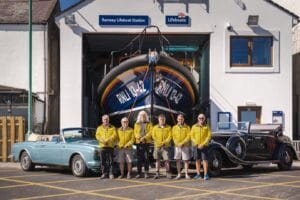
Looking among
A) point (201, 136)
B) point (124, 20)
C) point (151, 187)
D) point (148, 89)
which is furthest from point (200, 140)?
point (124, 20)

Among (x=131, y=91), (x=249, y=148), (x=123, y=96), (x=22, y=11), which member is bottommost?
(x=249, y=148)

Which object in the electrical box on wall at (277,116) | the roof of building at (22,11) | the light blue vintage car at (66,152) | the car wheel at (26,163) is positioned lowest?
the car wheel at (26,163)

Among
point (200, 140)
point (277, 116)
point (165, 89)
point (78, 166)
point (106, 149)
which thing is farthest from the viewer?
point (277, 116)

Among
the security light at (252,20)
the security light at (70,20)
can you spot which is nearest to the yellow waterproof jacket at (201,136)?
the security light at (252,20)

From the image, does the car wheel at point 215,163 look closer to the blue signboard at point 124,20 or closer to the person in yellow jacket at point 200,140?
the person in yellow jacket at point 200,140

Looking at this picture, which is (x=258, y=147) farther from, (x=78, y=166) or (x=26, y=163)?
(x=26, y=163)

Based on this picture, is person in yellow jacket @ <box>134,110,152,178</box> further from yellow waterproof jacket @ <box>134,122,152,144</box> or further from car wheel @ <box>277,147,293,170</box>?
car wheel @ <box>277,147,293,170</box>

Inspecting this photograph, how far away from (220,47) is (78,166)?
33.2 ft

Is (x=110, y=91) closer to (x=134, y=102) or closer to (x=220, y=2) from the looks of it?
(x=134, y=102)

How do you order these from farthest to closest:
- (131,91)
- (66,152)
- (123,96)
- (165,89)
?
(123,96), (131,91), (165,89), (66,152)

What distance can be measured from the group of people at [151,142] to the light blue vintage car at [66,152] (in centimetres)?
33

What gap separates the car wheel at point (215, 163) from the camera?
1483 cm

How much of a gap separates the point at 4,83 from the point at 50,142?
415 inches

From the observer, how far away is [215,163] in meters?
15.0
